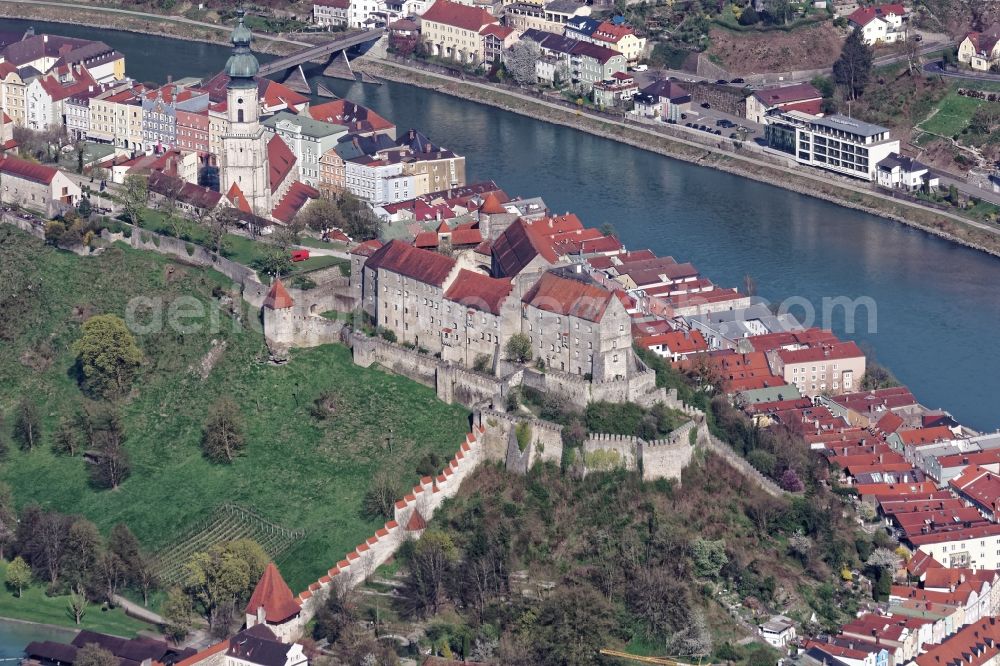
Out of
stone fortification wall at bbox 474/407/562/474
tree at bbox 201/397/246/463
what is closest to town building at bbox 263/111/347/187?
tree at bbox 201/397/246/463

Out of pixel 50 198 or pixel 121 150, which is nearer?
pixel 50 198

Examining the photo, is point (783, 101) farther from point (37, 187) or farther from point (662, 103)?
point (37, 187)

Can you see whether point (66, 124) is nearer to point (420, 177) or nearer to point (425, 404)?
point (420, 177)

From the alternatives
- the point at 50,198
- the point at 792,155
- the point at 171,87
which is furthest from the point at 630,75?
the point at 50,198

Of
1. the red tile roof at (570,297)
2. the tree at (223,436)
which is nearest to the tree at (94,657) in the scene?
the tree at (223,436)

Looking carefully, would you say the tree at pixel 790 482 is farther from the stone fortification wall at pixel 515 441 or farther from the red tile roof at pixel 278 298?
the red tile roof at pixel 278 298

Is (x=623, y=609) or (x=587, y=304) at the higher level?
(x=587, y=304)
